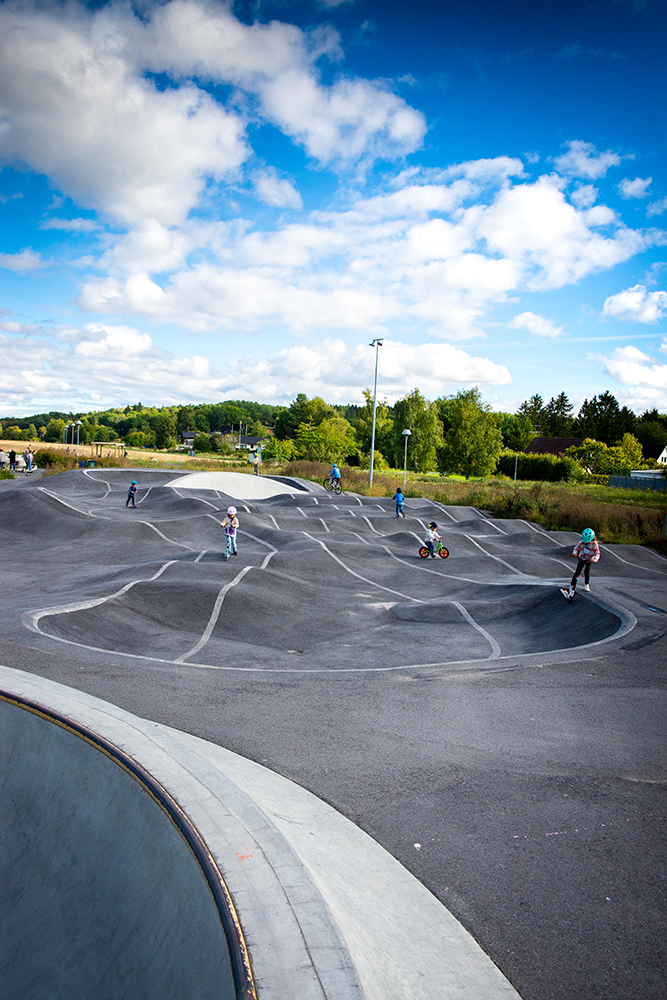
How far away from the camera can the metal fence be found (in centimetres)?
4920

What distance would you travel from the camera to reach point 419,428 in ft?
221

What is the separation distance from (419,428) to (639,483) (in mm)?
24278

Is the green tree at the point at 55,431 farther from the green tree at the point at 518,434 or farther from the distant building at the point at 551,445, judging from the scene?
the distant building at the point at 551,445

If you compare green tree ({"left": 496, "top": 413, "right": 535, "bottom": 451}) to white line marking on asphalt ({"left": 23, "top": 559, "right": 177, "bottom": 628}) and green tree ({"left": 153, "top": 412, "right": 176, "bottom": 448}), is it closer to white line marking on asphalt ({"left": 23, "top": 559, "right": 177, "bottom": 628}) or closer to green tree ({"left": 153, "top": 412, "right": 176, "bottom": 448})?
green tree ({"left": 153, "top": 412, "right": 176, "bottom": 448})

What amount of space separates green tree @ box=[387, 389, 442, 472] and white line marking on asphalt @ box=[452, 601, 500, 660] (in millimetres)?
54942

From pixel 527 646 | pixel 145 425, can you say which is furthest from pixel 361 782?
pixel 145 425

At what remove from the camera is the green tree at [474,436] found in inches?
2392

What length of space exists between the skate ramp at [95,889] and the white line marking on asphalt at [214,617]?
4065 millimetres

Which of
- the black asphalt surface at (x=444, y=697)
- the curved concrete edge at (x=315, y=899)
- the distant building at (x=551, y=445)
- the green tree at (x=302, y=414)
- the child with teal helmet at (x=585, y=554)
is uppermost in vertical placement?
the green tree at (x=302, y=414)

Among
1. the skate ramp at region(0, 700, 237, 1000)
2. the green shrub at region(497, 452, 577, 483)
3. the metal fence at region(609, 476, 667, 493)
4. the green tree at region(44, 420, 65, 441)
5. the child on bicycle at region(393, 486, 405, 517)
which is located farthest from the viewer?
the green tree at region(44, 420, 65, 441)

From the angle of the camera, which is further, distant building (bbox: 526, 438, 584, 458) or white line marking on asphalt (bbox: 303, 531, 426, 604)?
distant building (bbox: 526, 438, 584, 458)

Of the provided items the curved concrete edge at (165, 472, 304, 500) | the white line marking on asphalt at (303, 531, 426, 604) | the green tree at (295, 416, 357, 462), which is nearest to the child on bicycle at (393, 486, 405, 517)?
the white line marking on asphalt at (303, 531, 426, 604)

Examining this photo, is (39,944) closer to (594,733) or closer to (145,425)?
(594,733)

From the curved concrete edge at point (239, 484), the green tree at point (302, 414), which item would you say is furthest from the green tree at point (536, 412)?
the curved concrete edge at point (239, 484)
